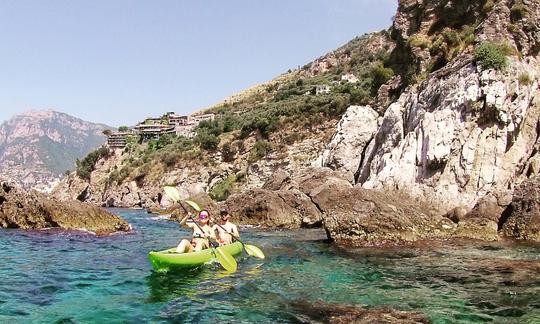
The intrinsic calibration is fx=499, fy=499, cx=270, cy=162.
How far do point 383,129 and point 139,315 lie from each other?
2242 centimetres

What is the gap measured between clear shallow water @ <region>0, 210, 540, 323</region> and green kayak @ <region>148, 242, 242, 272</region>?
0.86 feet

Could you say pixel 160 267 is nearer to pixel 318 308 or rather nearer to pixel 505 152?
pixel 318 308

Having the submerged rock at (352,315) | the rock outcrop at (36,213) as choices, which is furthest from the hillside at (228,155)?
the submerged rock at (352,315)

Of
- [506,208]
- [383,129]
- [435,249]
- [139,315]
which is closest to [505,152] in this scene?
[506,208]

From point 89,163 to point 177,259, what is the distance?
8019cm

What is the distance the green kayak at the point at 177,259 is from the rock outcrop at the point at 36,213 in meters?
9.16

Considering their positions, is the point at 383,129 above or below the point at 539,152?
above

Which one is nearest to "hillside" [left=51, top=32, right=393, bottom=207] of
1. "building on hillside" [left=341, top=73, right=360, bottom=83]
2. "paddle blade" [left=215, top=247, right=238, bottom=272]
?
"building on hillside" [left=341, top=73, right=360, bottom=83]

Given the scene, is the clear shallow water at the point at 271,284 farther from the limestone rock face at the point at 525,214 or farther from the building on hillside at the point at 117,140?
the building on hillside at the point at 117,140

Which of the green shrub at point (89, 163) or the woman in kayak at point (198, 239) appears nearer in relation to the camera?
the woman in kayak at point (198, 239)

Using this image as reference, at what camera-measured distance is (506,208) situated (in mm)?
19578

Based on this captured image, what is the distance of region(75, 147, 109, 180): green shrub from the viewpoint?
85.6 m

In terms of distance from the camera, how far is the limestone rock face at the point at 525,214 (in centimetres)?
1809

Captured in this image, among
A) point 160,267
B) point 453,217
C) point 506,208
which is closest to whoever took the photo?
point 160,267
